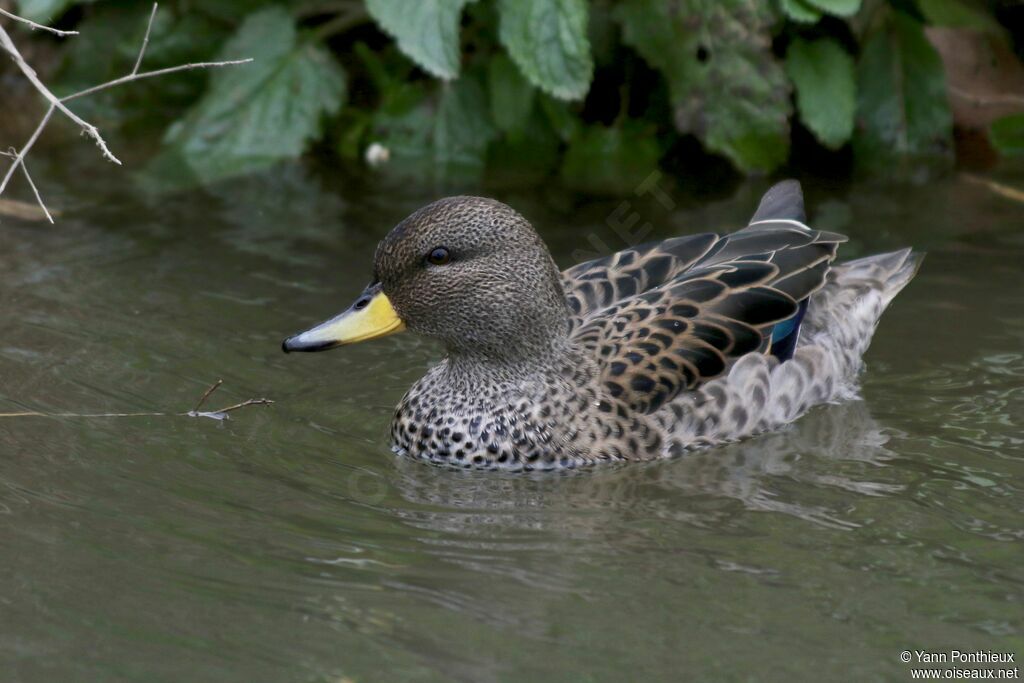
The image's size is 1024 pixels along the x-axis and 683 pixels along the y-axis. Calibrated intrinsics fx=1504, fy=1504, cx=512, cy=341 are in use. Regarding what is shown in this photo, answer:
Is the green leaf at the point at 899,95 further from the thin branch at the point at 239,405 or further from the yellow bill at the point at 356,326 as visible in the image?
the thin branch at the point at 239,405

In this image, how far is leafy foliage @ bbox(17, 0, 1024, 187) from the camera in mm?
8953

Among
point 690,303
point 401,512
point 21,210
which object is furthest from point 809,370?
point 21,210

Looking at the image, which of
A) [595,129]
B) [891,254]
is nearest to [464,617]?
[891,254]

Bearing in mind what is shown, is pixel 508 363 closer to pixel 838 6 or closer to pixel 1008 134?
pixel 838 6

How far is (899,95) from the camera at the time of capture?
9.68 m

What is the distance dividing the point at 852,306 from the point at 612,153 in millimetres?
3056

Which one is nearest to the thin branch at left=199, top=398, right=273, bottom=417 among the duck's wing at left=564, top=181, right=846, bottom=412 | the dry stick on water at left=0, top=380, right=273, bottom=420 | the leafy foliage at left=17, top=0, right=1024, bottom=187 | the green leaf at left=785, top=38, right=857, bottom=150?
the dry stick on water at left=0, top=380, right=273, bottom=420

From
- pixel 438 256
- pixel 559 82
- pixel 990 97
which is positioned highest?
pixel 990 97

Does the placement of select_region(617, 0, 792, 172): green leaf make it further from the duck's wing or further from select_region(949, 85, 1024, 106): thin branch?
the duck's wing

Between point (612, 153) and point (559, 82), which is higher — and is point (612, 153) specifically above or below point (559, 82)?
below

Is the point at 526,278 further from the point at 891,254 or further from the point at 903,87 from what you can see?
the point at 903,87

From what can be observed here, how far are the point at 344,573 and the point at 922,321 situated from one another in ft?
12.8

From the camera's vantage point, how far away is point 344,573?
4.86 m

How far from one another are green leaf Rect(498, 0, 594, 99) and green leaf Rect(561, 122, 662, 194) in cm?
135
